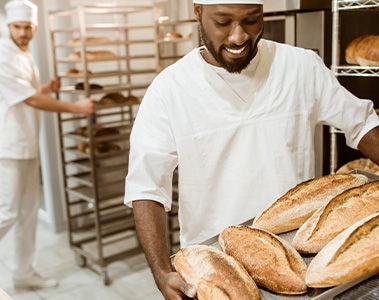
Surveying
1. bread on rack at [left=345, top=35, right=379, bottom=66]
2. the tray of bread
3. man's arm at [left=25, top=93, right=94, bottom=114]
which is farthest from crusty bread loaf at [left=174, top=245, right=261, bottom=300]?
man's arm at [left=25, top=93, right=94, bottom=114]

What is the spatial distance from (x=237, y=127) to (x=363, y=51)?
2.59 feet

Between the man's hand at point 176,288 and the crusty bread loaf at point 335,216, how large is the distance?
23 cm

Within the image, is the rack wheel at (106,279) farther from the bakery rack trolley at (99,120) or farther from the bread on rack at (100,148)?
the bread on rack at (100,148)

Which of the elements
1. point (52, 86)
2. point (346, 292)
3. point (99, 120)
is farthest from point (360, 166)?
point (99, 120)

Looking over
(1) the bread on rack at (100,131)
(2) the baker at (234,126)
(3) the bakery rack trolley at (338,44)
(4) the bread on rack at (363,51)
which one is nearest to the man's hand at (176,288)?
(2) the baker at (234,126)

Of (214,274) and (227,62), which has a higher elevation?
(227,62)

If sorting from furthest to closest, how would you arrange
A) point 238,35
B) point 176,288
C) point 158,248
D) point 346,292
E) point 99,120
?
point 99,120 → point 238,35 → point 158,248 → point 176,288 → point 346,292

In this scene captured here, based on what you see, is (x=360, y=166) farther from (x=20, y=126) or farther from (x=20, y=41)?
(x=20, y=41)

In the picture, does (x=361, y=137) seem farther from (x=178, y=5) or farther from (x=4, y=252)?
(x=4, y=252)

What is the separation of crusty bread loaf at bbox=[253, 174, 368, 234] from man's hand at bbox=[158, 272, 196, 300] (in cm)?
25

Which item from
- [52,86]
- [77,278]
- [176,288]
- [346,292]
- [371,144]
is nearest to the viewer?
[346,292]

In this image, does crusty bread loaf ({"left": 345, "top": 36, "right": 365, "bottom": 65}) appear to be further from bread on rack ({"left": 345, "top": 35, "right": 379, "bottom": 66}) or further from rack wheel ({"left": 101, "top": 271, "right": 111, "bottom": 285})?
Result: rack wheel ({"left": 101, "top": 271, "right": 111, "bottom": 285})

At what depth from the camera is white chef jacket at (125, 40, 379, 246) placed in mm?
1326

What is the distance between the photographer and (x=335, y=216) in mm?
943
